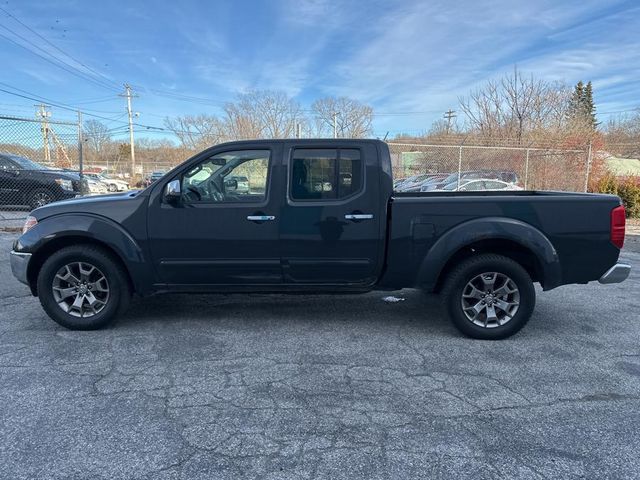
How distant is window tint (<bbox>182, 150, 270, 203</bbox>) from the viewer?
161 inches

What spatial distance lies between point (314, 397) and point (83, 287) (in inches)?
103

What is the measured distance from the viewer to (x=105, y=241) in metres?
4.01

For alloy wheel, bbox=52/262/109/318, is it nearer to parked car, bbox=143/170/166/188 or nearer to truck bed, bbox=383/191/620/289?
parked car, bbox=143/170/166/188

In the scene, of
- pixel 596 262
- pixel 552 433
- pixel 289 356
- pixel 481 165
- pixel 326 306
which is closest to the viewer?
pixel 552 433

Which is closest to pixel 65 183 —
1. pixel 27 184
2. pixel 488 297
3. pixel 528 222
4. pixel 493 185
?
pixel 27 184

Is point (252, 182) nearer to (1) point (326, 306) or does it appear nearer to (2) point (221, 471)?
(1) point (326, 306)

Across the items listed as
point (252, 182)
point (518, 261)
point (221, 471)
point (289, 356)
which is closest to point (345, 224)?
point (252, 182)

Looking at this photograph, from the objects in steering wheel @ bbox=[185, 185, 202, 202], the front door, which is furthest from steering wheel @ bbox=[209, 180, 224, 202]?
steering wheel @ bbox=[185, 185, 202, 202]

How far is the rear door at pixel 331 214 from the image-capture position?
4023mm

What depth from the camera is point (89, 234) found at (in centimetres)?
401

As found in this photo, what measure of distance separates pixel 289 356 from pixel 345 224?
132cm

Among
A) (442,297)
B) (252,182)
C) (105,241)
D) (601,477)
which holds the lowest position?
(601,477)

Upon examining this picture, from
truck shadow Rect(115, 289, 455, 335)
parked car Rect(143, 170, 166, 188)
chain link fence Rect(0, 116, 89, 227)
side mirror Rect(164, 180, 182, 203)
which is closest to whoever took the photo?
side mirror Rect(164, 180, 182, 203)

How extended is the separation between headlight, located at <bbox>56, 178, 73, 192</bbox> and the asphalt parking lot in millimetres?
8650
